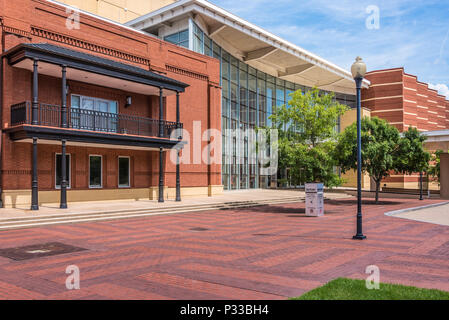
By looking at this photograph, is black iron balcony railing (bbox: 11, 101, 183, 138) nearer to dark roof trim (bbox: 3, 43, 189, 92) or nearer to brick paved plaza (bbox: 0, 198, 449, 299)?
dark roof trim (bbox: 3, 43, 189, 92)

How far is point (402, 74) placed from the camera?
188 ft

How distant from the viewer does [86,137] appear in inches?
755

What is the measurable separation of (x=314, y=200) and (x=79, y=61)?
12.8 m

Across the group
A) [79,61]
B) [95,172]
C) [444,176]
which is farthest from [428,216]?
[444,176]

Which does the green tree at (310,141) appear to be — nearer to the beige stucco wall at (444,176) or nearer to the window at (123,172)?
the window at (123,172)

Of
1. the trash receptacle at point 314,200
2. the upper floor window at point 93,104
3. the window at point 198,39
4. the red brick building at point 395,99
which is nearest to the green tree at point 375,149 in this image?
the trash receptacle at point 314,200

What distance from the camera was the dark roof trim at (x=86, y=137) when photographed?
1700 centimetres

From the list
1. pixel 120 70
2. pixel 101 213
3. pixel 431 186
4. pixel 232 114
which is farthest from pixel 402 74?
pixel 101 213

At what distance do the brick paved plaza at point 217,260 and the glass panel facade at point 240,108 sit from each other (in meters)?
20.4

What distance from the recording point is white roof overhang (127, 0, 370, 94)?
97.5 ft

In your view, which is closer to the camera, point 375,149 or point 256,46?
point 375,149

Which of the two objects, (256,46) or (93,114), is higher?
(256,46)

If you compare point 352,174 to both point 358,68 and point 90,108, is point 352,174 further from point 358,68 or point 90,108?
point 358,68
